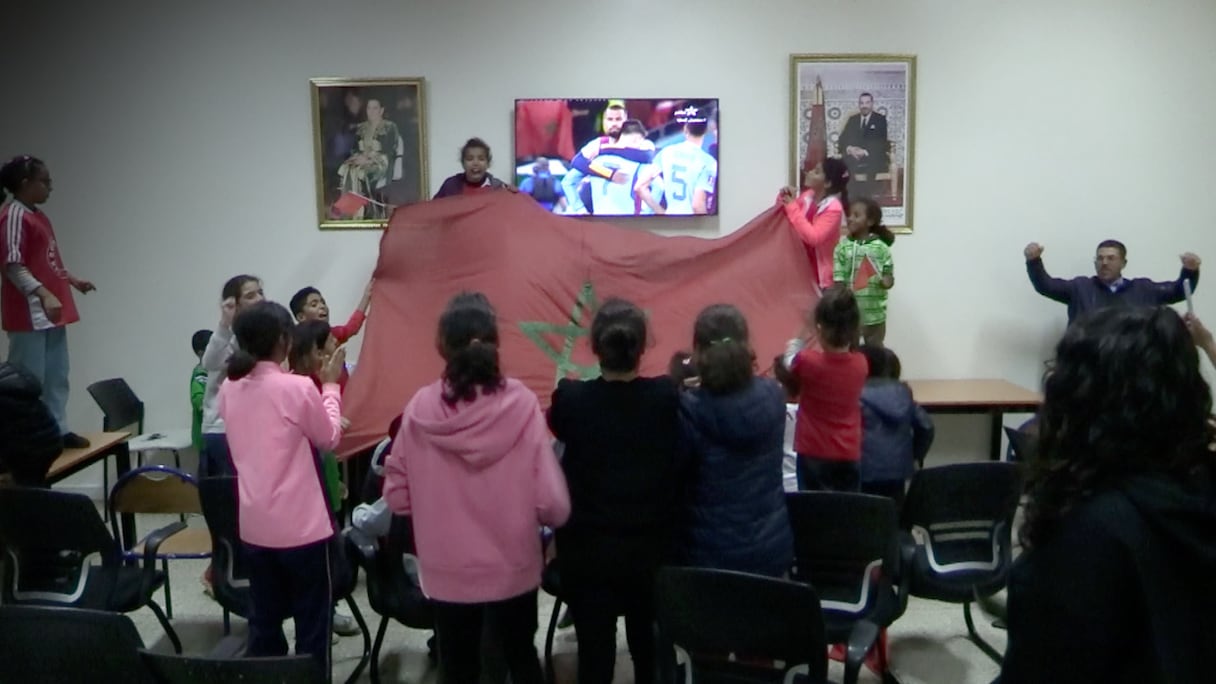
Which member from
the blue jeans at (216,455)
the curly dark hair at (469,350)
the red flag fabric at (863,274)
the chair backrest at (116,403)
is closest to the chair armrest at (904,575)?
the curly dark hair at (469,350)

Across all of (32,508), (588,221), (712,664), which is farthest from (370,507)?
(588,221)

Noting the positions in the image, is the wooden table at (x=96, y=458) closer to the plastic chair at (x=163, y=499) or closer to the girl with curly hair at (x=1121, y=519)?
the plastic chair at (x=163, y=499)

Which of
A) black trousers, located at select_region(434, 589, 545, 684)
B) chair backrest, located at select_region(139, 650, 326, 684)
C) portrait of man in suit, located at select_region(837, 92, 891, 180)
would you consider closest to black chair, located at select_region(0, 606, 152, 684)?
chair backrest, located at select_region(139, 650, 326, 684)

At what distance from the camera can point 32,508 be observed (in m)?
2.90

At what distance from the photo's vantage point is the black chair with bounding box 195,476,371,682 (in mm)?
2984

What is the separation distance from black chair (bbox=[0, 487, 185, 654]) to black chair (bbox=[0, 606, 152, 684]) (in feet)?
2.76

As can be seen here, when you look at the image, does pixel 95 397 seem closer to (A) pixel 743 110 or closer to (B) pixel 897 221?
(A) pixel 743 110

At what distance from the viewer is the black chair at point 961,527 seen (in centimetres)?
307

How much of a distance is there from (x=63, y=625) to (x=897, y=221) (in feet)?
14.7

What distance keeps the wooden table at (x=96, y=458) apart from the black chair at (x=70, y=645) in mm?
1647

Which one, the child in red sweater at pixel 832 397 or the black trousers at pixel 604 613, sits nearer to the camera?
the black trousers at pixel 604 613

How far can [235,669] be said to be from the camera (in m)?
1.89

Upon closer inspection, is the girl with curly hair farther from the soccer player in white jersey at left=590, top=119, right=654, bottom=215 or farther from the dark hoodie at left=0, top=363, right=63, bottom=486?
the soccer player in white jersey at left=590, top=119, right=654, bottom=215

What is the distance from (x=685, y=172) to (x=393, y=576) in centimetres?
301
